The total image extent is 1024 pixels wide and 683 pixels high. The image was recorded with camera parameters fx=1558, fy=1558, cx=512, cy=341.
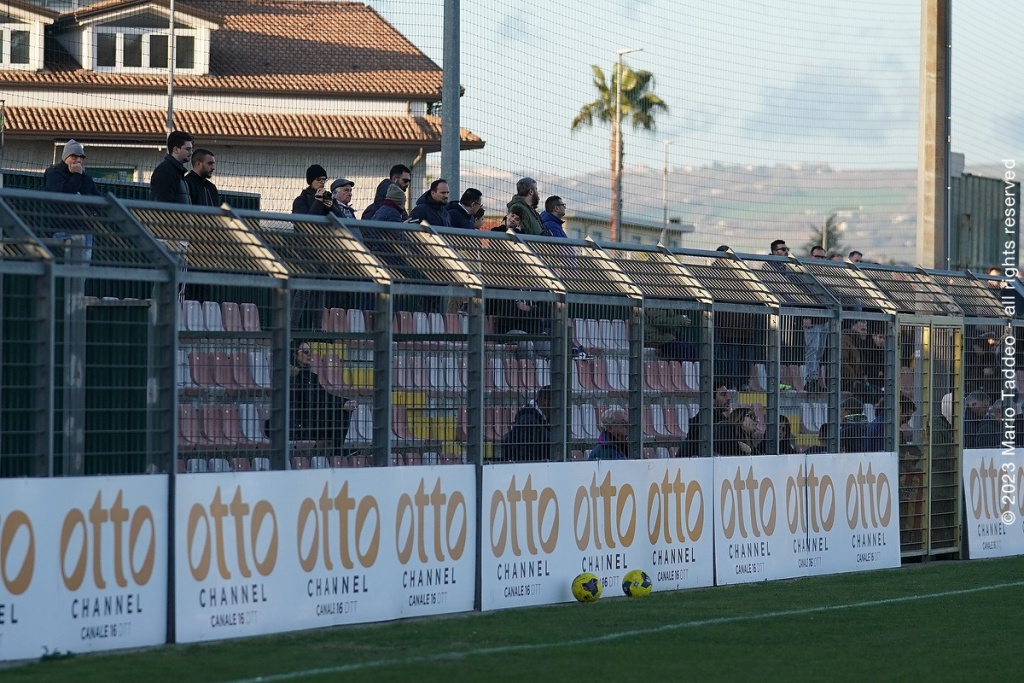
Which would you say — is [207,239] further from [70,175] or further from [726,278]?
[726,278]

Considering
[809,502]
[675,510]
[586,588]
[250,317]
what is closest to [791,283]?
[809,502]

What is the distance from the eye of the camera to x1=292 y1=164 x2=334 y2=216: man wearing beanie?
12695 mm

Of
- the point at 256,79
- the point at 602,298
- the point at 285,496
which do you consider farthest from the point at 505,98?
the point at 256,79

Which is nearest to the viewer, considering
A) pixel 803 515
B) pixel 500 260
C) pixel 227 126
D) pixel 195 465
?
pixel 195 465

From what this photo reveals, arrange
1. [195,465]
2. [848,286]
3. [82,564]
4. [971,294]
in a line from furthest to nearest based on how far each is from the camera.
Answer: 1. [971,294]
2. [848,286]
3. [195,465]
4. [82,564]

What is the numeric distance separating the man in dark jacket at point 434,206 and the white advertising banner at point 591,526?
297 cm

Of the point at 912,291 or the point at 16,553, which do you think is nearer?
the point at 16,553

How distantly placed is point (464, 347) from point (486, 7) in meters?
6.95

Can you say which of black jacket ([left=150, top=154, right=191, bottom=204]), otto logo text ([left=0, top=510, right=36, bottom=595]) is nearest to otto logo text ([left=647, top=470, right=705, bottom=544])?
black jacket ([left=150, top=154, right=191, bottom=204])

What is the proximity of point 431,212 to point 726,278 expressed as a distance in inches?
101

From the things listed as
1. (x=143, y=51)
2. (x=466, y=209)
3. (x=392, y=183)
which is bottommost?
(x=466, y=209)

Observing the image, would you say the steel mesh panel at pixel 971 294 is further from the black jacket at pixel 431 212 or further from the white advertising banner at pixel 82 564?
the white advertising banner at pixel 82 564

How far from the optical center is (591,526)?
11.2 metres

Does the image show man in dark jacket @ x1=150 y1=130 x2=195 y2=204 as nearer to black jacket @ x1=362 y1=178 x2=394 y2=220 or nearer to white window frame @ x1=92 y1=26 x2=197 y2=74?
black jacket @ x1=362 y1=178 x2=394 y2=220
